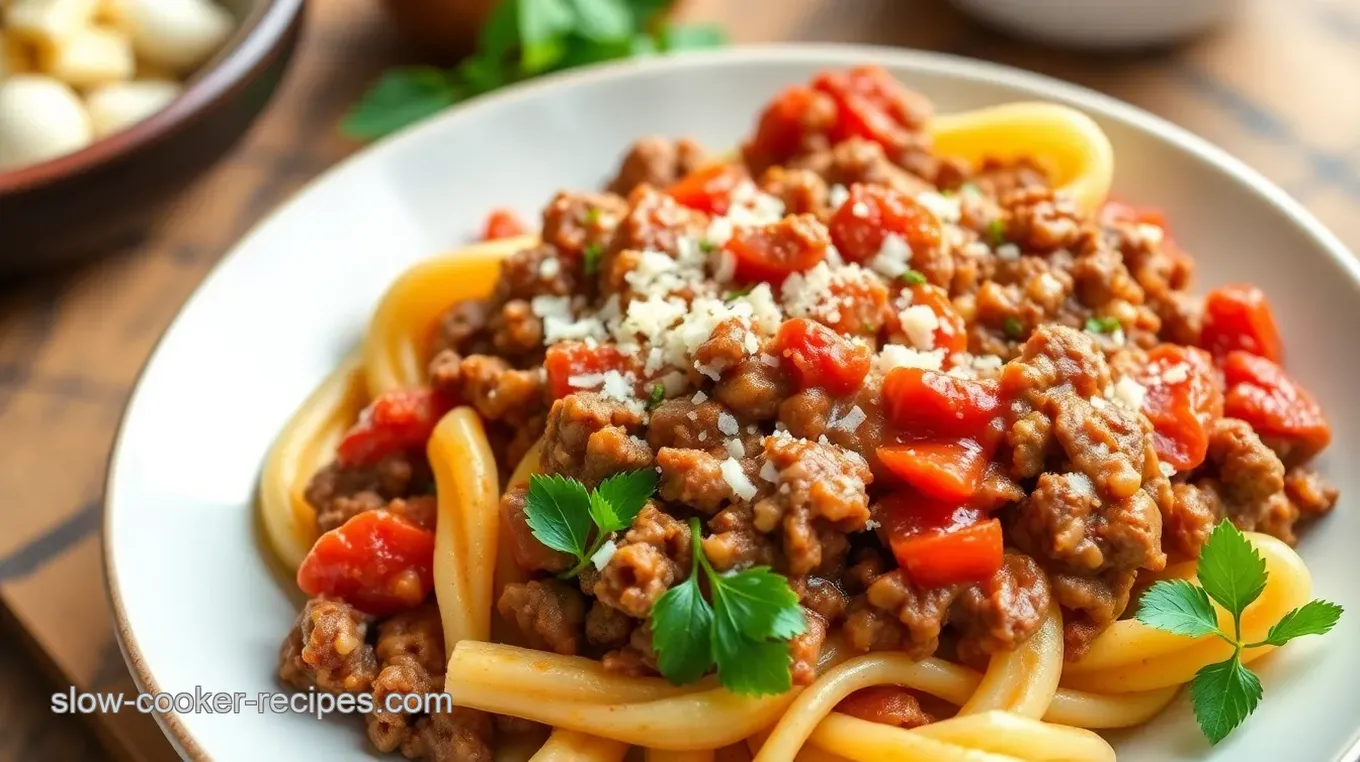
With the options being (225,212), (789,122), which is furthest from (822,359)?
(225,212)

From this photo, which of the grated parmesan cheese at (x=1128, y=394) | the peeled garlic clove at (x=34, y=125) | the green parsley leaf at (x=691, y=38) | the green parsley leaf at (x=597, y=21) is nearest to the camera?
the grated parmesan cheese at (x=1128, y=394)

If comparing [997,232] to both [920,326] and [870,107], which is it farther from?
[870,107]

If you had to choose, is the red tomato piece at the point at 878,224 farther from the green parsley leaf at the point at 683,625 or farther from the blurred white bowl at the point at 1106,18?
the blurred white bowl at the point at 1106,18

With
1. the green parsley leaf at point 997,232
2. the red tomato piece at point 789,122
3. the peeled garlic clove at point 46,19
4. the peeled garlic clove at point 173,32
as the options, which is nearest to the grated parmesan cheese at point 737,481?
the green parsley leaf at point 997,232

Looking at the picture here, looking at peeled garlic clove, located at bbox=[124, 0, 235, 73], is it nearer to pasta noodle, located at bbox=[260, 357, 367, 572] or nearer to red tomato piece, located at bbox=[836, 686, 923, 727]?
pasta noodle, located at bbox=[260, 357, 367, 572]

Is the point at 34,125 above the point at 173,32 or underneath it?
underneath

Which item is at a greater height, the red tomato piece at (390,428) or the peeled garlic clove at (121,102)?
the red tomato piece at (390,428)

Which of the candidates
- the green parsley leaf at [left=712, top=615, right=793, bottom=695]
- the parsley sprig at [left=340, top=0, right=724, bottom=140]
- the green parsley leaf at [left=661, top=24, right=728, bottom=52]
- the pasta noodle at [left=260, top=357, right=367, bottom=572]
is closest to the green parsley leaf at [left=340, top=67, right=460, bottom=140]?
the parsley sprig at [left=340, top=0, right=724, bottom=140]
